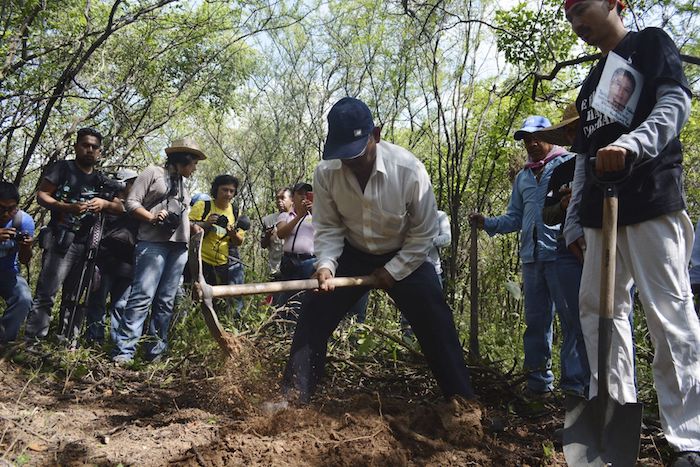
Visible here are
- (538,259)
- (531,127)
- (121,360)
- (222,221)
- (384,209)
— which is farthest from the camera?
(222,221)

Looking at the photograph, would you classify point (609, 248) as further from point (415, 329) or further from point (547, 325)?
point (547, 325)

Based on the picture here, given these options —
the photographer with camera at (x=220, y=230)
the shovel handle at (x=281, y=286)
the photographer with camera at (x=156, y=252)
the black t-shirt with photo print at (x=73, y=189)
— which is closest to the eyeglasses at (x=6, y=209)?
the black t-shirt with photo print at (x=73, y=189)

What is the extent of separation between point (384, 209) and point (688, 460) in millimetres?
1746

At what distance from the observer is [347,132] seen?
111 inches

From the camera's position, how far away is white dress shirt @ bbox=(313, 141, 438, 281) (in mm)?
3033

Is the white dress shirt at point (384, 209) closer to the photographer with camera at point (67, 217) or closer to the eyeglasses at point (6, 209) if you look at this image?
the photographer with camera at point (67, 217)

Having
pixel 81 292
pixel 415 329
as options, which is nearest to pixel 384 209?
pixel 415 329

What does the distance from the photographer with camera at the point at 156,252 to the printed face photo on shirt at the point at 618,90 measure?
11.4 feet

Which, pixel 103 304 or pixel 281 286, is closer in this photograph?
pixel 281 286

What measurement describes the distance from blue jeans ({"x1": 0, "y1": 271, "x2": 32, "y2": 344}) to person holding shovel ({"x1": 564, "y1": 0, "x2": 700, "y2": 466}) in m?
4.17

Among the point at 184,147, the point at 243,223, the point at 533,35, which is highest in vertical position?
the point at 533,35

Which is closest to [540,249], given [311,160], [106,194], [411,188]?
[411,188]

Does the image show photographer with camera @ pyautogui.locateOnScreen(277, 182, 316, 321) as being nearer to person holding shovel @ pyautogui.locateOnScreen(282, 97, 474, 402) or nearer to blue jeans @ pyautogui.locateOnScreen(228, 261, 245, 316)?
blue jeans @ pyautogui.locateOnScreen(228, 261, 245, 316)

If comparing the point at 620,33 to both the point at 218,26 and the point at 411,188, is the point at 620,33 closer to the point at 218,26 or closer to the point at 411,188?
the point at 411,188
